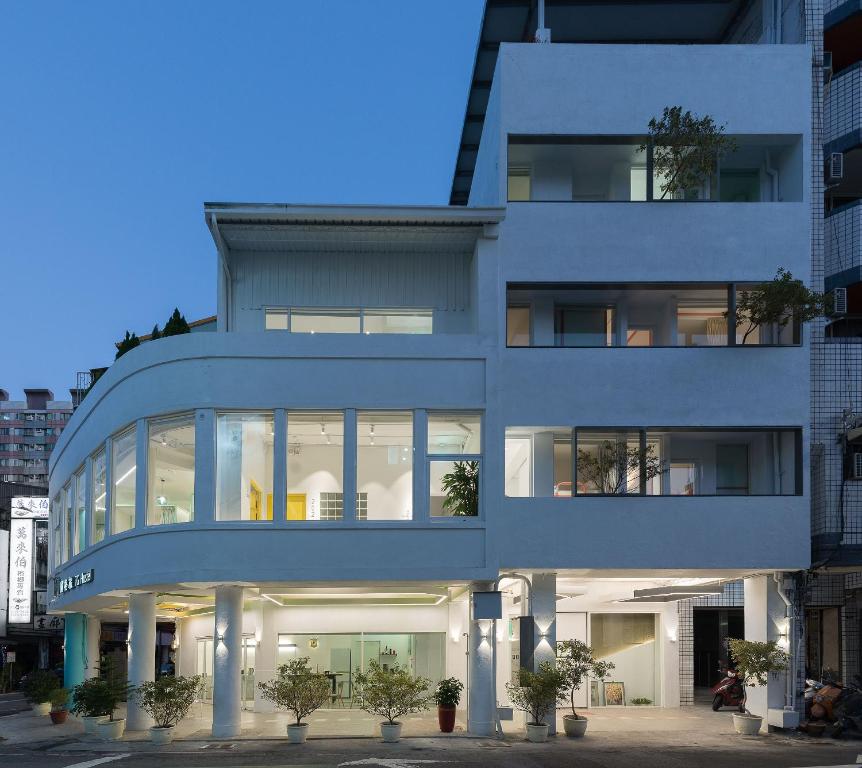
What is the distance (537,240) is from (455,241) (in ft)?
7.82

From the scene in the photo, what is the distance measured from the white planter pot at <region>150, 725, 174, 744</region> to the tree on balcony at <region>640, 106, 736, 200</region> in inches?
682

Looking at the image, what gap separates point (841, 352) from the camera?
26750 millimetres

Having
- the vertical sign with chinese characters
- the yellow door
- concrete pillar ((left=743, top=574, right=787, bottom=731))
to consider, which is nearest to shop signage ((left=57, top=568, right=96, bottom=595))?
the yellow door

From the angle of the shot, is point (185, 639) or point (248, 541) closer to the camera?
point (248, 541)

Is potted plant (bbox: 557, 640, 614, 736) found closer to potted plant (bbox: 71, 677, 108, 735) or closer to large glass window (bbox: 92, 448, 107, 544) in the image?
potted plant (bbox: 71, 677, 108, 735)

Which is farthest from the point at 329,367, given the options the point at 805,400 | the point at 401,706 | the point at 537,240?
the point at 805,400

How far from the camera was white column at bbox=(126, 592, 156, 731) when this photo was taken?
87.9ft

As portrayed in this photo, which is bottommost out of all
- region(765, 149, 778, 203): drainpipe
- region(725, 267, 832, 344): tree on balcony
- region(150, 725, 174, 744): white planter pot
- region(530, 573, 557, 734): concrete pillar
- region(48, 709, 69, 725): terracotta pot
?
region(48, 709, 69, 725): terracotta pot

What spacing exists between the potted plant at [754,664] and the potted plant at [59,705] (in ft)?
63.6

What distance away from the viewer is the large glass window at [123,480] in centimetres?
2661

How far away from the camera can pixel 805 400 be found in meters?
25.4

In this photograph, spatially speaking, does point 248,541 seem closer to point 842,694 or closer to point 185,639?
point 842,694

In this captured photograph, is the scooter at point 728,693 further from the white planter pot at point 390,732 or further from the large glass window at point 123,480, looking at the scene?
the large glass window at point 123,480

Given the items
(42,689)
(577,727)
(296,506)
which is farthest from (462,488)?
(42,689)
